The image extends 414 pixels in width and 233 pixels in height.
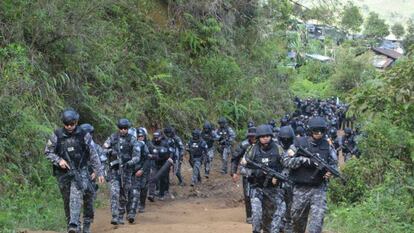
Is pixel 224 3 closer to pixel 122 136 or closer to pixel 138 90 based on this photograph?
pixel 138 90

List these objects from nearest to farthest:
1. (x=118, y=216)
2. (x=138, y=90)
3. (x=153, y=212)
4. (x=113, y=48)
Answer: (x=118, y=216) < (x=153, y=212) < (x=113, y=48) < (x=138, y=90)

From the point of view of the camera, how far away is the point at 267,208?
9.05m

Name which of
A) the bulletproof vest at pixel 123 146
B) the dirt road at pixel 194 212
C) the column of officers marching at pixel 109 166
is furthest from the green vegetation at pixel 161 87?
Answer: the bulletproof vest at pixel 123 146

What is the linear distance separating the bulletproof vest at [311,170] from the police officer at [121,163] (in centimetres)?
341

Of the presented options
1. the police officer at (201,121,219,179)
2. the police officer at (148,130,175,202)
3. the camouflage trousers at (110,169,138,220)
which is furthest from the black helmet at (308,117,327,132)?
the police officer at (201,121,219,179)

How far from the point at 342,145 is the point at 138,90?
7696mm

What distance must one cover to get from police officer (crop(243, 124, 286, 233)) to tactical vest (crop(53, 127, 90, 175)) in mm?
2445

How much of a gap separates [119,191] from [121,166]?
44cm

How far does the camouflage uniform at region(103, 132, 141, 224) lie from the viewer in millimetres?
10523

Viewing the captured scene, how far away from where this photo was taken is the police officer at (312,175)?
26.8 feet

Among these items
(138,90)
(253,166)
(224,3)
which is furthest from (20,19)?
(224,3)

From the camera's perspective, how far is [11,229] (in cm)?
911

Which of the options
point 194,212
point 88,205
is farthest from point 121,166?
point 194,212

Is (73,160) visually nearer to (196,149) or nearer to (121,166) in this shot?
(121,166)
